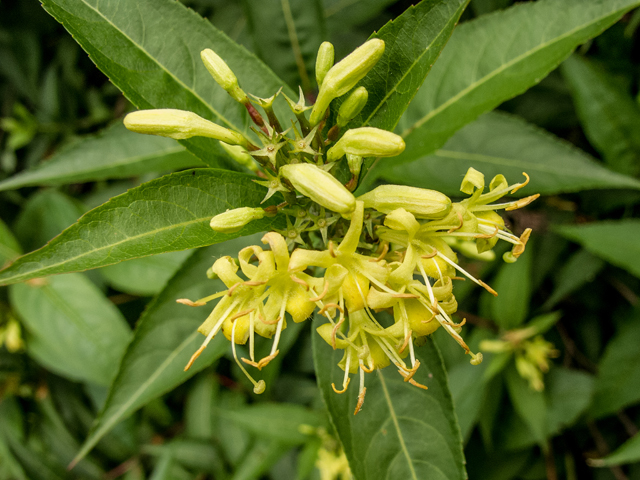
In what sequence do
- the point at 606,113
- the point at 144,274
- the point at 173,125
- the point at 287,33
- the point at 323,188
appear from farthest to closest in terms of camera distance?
the point at 144,274, the point at 606,113, the point at 287,33, the point at 173,125, the point at 323,188

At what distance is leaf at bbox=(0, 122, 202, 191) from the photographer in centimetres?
181

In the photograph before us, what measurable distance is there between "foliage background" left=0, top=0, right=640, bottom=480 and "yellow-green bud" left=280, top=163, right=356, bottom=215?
25.6 inches

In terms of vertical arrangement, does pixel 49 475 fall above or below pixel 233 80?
below

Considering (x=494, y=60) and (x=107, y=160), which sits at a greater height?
(x=107, y=160)

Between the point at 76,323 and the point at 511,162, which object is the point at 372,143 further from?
the point at 76,323

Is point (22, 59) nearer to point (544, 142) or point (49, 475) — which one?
point (49, 475)

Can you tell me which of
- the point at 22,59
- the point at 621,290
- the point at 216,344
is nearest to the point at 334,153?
the point at 216,344

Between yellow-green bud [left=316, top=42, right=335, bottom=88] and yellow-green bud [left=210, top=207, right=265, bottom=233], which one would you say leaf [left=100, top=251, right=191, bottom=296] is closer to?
yellow-green bud [left=210, top=207, right=265, bottom=233]

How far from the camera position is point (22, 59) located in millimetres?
2779

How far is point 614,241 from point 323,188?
166 centimetres

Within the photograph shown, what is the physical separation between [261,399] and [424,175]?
181cm

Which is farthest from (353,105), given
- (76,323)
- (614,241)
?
(76,323)

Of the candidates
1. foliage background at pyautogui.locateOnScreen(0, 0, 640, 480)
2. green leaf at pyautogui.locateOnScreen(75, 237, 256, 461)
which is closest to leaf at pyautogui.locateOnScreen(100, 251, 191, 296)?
foliage background at pyautogui.locateOnScreen(0, 0, 640, 480)

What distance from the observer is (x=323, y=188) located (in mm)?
955
